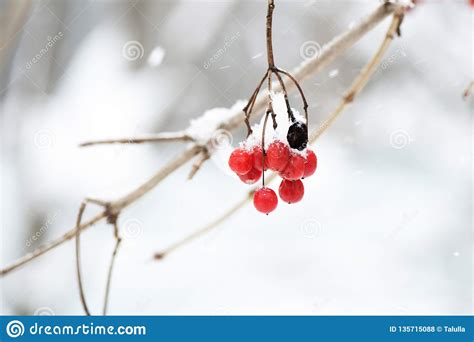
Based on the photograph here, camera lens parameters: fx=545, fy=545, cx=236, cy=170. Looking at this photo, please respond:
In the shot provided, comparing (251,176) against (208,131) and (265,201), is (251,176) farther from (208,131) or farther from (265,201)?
(208,131)

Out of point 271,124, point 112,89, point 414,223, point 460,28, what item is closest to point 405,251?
point 414,223

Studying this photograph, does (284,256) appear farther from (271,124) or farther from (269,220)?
(271,124)

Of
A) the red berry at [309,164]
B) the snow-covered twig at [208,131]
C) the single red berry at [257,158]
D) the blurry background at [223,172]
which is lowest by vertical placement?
the red berry at [309,164]

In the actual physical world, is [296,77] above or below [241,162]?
above

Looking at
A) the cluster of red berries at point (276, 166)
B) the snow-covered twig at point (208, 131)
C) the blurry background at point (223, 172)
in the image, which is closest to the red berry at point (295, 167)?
the cluster of red berries at point (276, 166)

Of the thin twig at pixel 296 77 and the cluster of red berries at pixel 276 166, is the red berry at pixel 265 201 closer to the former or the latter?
the cluster of red berries at pixel 276 166

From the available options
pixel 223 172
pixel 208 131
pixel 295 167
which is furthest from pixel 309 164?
pixel 223 172
